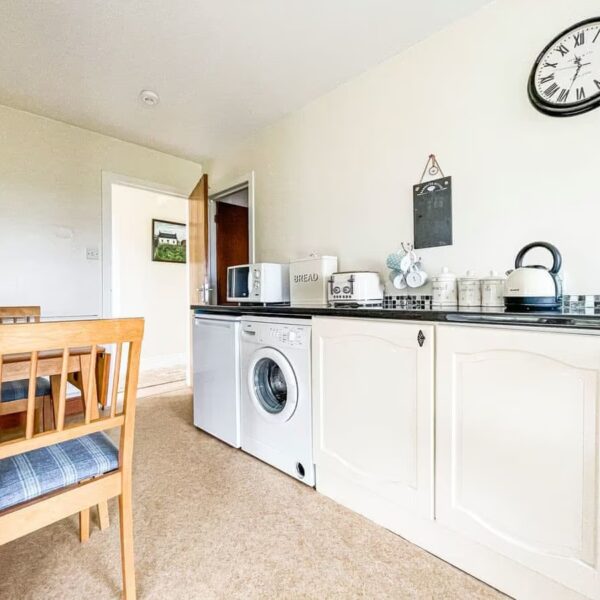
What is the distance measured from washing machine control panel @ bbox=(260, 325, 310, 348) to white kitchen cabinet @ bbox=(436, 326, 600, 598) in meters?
0.70

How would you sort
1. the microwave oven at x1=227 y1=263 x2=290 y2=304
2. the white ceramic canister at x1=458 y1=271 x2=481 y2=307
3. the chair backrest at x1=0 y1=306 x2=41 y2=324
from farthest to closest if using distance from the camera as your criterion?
the microwave oven at x1=227 y1=263 x2=290 y2=304 → the chair backrest at x1=0 y1=306 x2=41 y2=324 → the white ceramic canister at x1=458 y1=271 x2=481 y2=307

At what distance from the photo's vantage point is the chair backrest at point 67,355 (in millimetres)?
854

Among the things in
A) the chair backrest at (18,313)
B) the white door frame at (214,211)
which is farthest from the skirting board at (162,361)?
the chair backrest at (18,313)

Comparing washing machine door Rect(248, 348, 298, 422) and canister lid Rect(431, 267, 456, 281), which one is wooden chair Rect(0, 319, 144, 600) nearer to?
washing machine door Rect(248, 348, 298, 422)

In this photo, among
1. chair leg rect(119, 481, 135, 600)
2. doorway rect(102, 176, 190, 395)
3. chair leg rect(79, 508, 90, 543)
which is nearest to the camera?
chair leg rect(119, 481, 135, 600)

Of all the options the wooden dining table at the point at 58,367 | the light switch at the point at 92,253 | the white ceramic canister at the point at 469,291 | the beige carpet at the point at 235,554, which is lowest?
the beige carpet at the point at 235,554

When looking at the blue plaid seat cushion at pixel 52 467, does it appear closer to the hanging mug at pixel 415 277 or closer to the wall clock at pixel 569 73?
the hanging mug at pixel 415 277

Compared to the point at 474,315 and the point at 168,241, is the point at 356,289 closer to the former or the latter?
the point at 474,315

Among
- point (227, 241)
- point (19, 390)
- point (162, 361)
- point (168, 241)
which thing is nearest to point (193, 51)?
point (227, 241)

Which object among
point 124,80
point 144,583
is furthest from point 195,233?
point 144,583

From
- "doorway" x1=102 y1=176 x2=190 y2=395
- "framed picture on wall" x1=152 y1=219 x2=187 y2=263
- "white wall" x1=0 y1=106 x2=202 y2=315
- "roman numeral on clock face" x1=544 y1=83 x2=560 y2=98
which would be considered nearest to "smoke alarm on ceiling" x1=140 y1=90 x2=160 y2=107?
"white wall" x1=0 y1=106 x2=202 y2=315

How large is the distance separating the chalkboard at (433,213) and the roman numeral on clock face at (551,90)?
509mm

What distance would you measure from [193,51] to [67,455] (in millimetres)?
2230

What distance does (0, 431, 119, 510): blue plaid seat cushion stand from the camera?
938 mm
